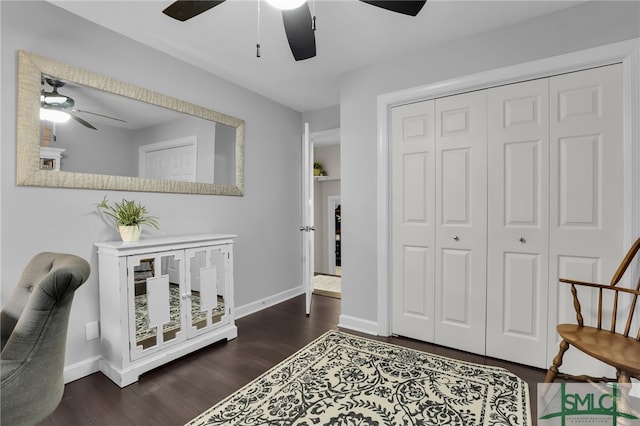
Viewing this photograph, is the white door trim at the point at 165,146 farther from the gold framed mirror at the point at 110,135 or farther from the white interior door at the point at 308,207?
the white interior door at the point at 308,207

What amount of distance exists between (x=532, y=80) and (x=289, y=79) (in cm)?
208

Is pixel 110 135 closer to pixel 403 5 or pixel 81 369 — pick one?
pixel 81 369

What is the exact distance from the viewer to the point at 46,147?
6.33ft

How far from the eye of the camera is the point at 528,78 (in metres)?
2.16

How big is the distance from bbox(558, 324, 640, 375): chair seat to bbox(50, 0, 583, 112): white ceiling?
2.03 m

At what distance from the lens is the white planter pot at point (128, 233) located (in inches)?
85.1

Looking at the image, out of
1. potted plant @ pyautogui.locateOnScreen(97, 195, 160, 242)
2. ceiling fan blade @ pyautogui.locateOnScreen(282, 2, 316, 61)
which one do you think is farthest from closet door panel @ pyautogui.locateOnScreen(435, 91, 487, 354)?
potted plant @ pyautogui.locateOnScreen(97, 195, 160, 242)

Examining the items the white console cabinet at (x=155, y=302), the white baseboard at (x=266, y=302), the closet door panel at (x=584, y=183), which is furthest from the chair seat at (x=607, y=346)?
the white baseboard at (x=266, y=302)

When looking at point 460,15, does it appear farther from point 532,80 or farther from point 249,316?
point 249,316

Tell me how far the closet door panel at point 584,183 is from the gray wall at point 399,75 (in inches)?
9.8

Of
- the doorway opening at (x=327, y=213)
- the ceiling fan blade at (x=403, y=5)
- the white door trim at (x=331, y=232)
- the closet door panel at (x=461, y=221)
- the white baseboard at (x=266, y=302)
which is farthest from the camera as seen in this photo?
the white door trim at (x=331, y=232)

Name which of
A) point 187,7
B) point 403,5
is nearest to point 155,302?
point 187,7

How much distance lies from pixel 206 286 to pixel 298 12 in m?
2.07

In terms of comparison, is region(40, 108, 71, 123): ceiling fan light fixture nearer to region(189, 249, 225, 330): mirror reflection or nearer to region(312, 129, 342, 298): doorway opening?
region(189, 249, 225, 330): mirror reflection
